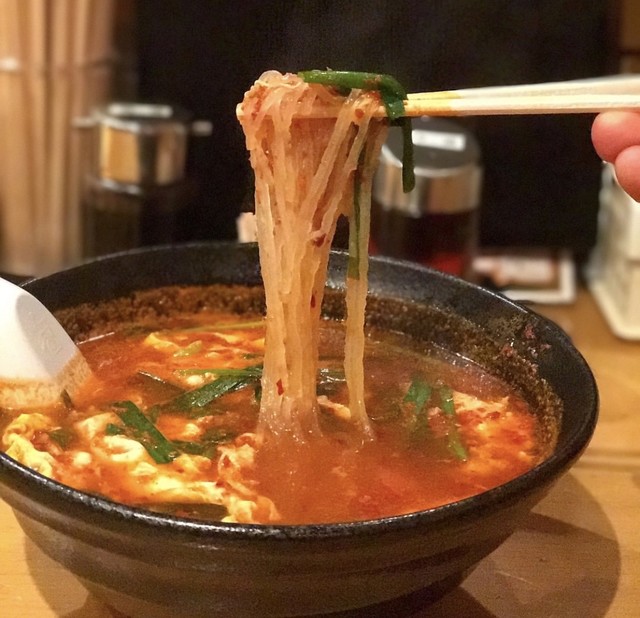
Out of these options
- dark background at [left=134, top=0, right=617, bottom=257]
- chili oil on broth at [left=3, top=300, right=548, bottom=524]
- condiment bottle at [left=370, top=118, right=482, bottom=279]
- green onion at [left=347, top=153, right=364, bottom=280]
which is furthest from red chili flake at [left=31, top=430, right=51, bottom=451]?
condiment bottle at [left=370, top=118, right=482, bottom=279]

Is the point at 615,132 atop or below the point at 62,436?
atop

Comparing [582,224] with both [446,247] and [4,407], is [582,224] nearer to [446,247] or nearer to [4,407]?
[446,247]

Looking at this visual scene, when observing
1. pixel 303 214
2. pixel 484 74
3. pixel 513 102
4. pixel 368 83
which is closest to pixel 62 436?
pixel 303 214

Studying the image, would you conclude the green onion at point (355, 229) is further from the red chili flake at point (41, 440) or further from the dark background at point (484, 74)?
the dark background at point (484, 74)

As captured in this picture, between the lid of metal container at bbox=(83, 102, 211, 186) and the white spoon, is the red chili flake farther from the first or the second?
the lid of metal container at bbox=(83, 102, 211, 186)

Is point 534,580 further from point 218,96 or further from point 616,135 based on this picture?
point 218,96

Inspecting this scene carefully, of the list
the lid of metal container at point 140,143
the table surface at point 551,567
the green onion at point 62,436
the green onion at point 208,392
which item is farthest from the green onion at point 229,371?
the lid of metal container at point 140,143
